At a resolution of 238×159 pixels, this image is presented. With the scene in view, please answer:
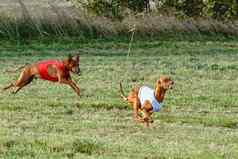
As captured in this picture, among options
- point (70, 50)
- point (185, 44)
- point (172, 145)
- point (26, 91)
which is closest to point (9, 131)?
point (172, 145)

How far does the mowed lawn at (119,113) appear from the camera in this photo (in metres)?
7.87

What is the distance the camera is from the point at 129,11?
81.3 ft

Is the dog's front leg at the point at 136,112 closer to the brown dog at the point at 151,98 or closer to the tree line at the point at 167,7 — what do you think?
the brown dog at the point at 151,98

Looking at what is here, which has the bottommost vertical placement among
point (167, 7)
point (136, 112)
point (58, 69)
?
point (136, 112)

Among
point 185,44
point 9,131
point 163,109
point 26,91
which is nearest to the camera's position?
point 9,131

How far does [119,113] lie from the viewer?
10.5m

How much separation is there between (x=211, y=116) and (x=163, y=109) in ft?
2.89

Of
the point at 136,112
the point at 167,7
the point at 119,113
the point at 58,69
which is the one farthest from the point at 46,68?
the point at 167,7

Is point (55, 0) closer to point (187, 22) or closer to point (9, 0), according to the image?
point (9, 0)

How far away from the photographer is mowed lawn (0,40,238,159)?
25.8 ft

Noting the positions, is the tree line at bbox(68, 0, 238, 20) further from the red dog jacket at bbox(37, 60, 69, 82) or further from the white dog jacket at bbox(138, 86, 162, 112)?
the white dog jacket at bbox(138, 86, 162, 112)

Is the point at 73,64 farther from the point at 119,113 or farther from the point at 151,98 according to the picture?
the point at 151,98

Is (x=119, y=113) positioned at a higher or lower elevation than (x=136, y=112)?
lower

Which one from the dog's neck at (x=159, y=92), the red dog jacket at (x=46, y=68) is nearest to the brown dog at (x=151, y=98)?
the dog's neck at (x=159, y=92)
